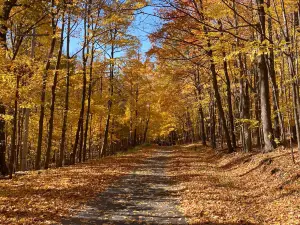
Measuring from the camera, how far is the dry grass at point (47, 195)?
696cm

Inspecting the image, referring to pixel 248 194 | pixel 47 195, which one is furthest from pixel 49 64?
pixel 248 194

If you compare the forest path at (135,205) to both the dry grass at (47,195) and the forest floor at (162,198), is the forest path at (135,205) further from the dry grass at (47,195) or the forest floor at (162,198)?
the dry grass at (47,195)

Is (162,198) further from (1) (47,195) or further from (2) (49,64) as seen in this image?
(2) (49,64)

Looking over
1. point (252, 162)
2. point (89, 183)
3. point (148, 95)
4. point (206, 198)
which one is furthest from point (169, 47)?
point (148, 95)

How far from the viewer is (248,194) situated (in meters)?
9.25

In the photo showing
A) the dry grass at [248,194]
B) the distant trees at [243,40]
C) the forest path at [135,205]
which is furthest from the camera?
the distant trees at [243,40]

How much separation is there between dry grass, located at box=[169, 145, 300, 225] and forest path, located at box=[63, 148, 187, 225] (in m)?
0.44

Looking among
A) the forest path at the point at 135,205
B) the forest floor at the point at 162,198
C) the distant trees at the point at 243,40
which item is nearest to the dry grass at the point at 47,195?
the forest floor at the point at 162,198

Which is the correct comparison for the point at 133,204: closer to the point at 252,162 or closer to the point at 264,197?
the point at 264,197

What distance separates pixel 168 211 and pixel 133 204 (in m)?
1.21

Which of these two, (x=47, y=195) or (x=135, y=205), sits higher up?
(x=47, y=195)

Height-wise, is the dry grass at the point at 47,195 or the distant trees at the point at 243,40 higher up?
the distant trees at the point at 243,40

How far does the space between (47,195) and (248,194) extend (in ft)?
20.0

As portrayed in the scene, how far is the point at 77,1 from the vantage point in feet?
56.6
